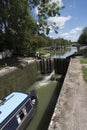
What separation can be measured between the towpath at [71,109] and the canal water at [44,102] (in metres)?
2.30

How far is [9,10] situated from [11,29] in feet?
6.89

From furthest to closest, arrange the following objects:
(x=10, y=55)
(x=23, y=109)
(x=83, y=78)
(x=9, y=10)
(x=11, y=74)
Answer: (x=10, y=55) < (x=9, y=10) < (x=11, y=74) < (x=83, y=78) < (x=23, y=109)

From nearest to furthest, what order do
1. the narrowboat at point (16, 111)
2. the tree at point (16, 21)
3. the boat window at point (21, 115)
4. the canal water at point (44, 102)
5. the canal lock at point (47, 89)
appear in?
1. the narrowboat at point (16, 111)
2. the boat window at point (21, 115)
3. the canal water at point (44, 102)
4. the canal lock at point (47, 89)
5. the tree at point (16, 21)

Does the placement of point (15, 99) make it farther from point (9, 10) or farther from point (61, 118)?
point (9, 10)

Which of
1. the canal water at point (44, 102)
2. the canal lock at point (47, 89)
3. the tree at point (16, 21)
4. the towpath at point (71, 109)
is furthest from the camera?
the tree at point (16, 21)

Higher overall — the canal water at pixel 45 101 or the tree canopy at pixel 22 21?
the tree canopy at pixel 22 21

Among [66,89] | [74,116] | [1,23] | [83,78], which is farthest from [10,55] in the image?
[74,116]

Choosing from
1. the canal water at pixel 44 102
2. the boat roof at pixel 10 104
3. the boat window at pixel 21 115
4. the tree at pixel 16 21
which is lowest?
the canal water at pixel 44 102

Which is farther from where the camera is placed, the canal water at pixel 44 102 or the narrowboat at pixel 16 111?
the canal water at pixel 44 102

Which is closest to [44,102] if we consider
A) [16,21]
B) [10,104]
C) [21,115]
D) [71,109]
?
[21,115]

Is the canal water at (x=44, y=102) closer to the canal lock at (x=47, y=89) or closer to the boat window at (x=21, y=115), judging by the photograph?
the canal lock at (x=47, y=89)

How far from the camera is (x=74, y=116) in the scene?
9.77 m

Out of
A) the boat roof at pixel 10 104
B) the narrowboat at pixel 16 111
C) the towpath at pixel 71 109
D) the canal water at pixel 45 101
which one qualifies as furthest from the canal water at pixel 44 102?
the towpath at pixel 71 109

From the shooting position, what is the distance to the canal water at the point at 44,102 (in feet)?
44.9
